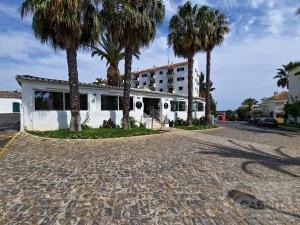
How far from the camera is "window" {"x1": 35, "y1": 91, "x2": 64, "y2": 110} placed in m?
16.7

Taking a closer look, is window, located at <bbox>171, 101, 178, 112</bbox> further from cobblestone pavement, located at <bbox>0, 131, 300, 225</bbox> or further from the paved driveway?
cobblestone pavement, located at <bbox>0, 131, 300, 225</bbox>

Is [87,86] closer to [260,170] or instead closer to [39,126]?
[39,126]

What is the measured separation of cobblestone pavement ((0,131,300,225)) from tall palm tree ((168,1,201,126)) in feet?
49.1

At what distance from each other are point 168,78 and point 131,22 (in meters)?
55.1

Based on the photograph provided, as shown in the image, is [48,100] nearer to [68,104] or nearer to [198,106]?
[68,104]

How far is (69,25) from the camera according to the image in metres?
14.9

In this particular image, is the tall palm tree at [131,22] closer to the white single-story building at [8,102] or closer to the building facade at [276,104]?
the white single-story building at [8,102]

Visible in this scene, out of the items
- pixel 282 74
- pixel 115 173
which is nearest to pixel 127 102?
pixel 115 173

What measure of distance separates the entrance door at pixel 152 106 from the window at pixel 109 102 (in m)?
4.87

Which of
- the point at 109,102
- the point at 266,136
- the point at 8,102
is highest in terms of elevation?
the point at 8,102

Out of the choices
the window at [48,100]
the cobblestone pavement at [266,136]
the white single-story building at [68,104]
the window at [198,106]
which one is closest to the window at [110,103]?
the white single-story building at [68,104]

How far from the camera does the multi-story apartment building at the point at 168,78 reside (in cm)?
6832

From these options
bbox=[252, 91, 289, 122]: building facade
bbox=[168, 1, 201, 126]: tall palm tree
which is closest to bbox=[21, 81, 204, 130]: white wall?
bbox=[168, 1, 201, 126]: tall palm tree

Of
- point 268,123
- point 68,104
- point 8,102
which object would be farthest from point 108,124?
point 8,102
